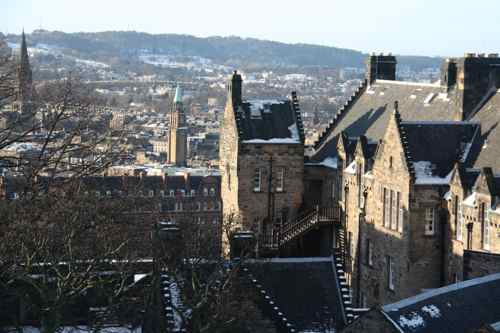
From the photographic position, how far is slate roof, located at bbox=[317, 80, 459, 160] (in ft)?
194

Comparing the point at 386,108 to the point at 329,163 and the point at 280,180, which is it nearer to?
the point at 329,163

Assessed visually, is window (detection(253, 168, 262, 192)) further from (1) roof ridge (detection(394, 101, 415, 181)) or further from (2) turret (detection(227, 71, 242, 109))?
(1) roof ridge (detection(394, 101, 415, 181))

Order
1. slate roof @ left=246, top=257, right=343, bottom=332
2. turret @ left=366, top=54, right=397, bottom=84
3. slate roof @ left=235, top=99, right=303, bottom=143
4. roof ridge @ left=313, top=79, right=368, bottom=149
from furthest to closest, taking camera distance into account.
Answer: turret @ left=366, top=54, right=397, bottom=84 < roof ridge @ left=313, top=79, right=368, bottom=149 < slate roof @ left=235, top=99, right=303, bottom=143 < slate roof @ left=246, top=257, right=343, bottom=332

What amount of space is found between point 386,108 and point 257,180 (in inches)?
313

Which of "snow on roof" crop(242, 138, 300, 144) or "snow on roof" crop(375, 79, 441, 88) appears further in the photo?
"snow on roof" crop(242, 138, 300, 144)

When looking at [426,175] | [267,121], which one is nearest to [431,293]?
[426,175]

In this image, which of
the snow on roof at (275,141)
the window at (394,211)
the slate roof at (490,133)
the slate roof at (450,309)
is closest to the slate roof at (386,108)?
the slate roof at (490,133)

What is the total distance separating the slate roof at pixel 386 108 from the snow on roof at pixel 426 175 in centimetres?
588

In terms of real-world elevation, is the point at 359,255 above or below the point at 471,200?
below

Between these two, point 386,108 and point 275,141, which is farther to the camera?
point 275,141

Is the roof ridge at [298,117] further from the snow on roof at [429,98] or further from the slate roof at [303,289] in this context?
the slate roof at [303,289]

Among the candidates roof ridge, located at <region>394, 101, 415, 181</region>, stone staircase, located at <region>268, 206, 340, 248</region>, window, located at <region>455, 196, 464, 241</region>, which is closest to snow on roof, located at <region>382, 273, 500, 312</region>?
window, located at <region>455, 196, 464, 241</region>

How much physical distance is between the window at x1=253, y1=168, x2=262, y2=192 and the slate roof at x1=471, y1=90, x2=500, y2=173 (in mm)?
13058

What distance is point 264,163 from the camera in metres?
63.7
